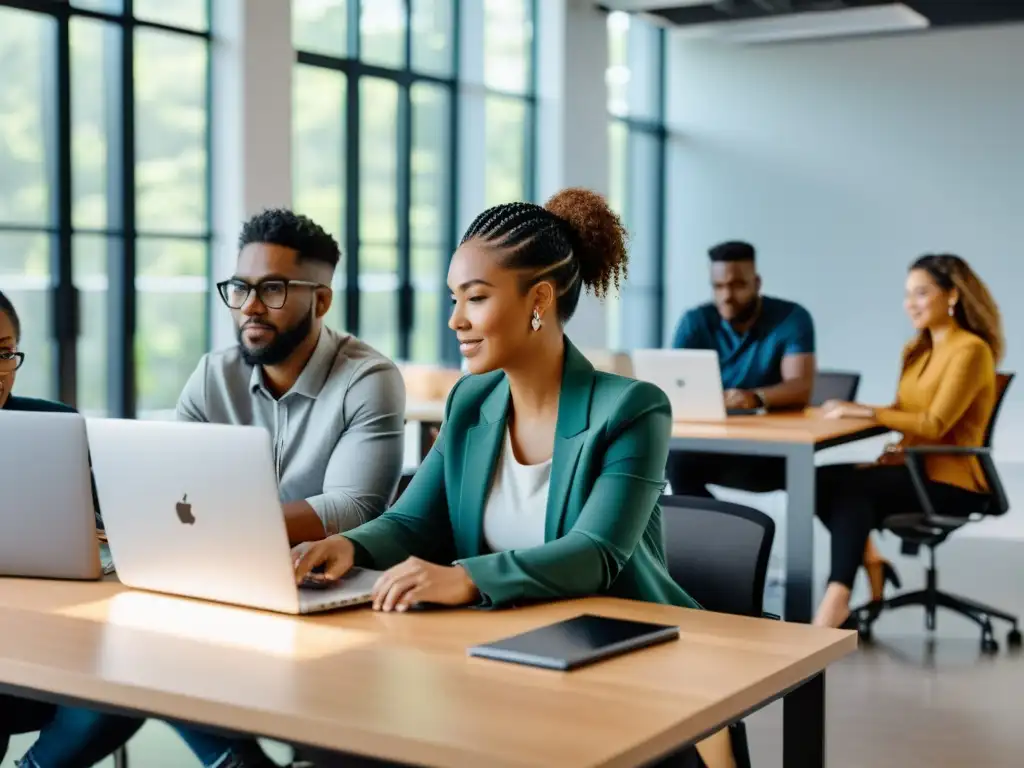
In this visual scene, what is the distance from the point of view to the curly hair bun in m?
2.40

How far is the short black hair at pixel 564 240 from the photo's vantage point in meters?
2.30

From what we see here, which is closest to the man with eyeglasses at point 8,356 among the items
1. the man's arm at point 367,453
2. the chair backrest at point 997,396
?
the man's arm at point 367,453

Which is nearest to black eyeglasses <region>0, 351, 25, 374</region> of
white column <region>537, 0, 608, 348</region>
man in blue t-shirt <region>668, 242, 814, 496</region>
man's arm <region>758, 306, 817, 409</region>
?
man in blue t-shirt <region>668, 242, 814, 496</region>

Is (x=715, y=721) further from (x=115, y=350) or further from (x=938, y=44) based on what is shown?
(x=938, y=44)

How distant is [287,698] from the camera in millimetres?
1570

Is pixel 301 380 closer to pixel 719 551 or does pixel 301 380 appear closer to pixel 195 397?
pixel 195 397

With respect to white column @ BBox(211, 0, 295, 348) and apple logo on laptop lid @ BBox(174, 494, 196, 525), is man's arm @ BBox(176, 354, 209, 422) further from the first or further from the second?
white column @ BBox(211, 0, 295, 348)

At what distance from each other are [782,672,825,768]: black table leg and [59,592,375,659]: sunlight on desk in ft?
1.85

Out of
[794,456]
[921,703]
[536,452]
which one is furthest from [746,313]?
[536,452]

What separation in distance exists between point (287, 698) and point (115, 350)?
17.8 feet

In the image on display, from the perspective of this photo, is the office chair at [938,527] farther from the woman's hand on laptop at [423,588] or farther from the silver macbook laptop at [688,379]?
the woman's hand on laptop at [423,588]

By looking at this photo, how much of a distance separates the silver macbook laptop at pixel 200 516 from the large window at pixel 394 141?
5.69 meters

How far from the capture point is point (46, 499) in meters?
2.21

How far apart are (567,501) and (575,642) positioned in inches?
18.5
